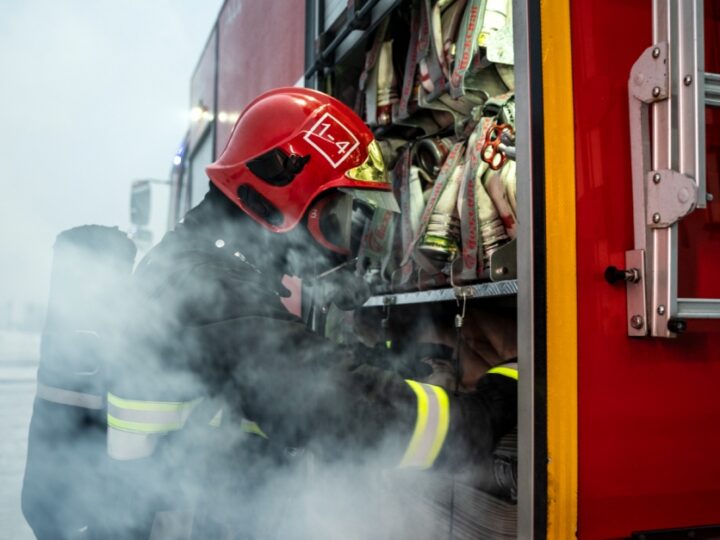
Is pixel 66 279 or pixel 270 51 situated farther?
pixel 270 51

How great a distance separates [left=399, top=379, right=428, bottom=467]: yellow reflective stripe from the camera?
1.29 meters

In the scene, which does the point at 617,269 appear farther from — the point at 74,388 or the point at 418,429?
the point at 74,388

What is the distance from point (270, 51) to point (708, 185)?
314cm

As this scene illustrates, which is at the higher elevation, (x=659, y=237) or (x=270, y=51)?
(x=270, y=51)

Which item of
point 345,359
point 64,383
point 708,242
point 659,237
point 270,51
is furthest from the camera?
point 270,51

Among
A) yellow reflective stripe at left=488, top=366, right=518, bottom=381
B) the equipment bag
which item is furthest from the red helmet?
yellow reflective stripe at left=488, top=366, right=518, bottom=381

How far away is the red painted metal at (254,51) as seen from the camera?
3.28 meters

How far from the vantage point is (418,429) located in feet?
4.22

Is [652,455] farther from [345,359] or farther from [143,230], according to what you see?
[143,230]

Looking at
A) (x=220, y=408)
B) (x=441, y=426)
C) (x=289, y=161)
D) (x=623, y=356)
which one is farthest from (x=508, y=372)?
(x=289, y=161)

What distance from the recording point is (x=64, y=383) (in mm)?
1544

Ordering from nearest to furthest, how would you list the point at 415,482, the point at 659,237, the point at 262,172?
the point at 659,237 < the point at 262,172 < the point at 415,482

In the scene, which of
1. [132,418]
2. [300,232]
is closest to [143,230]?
[300,232]

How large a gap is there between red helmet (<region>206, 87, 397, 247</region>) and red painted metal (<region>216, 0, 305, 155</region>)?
4.71 feet
